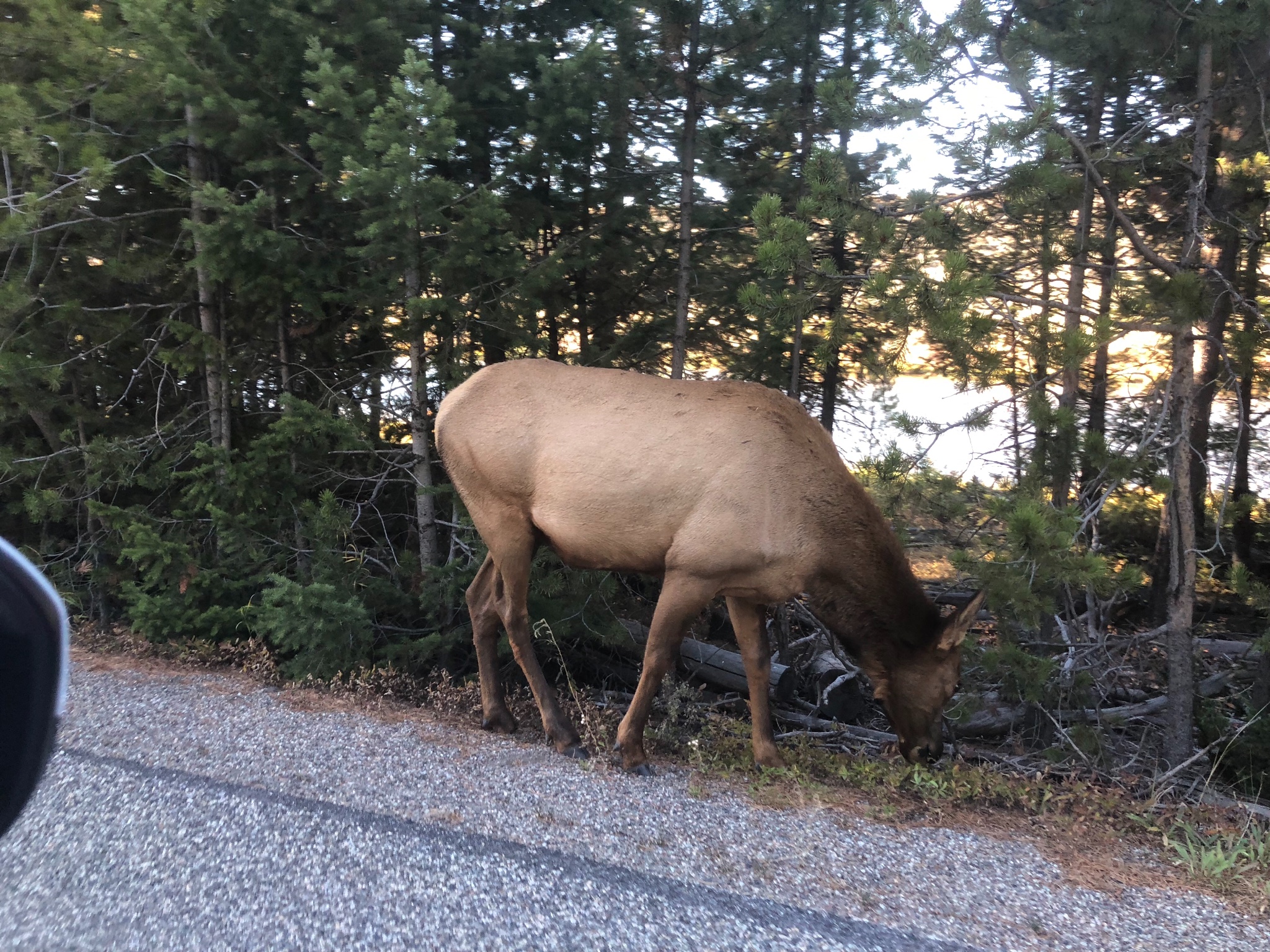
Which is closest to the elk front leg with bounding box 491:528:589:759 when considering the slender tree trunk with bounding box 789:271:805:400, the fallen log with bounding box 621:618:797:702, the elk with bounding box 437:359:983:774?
the elk with bounding box 437:359:983:774

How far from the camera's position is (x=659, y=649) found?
18.1 feet

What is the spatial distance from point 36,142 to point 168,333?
2.76m

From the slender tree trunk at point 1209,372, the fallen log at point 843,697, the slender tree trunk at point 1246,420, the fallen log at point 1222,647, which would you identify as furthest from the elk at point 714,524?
the fallen log at point 1222,647

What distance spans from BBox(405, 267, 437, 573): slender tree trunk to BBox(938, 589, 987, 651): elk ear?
4407 mm

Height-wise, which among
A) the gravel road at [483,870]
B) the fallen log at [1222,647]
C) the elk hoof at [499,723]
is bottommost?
the fallen log at [1222,647]

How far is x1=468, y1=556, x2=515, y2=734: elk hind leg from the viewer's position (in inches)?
250

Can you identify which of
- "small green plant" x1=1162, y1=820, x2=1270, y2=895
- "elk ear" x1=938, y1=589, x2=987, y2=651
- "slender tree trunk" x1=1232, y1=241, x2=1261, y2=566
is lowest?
"small green plant" x1=1162, y1=820, x2=1270, y2=895

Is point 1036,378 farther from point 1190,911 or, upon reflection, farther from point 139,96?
point 139,96

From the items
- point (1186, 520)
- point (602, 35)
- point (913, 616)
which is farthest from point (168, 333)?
point (1186, 520)

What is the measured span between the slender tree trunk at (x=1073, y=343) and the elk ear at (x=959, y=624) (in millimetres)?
1224

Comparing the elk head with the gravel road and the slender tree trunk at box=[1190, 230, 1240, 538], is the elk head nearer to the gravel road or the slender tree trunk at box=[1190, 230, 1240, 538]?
the gravel road

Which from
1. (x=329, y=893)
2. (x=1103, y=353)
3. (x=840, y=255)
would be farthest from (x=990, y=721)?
(x=329, y=893)

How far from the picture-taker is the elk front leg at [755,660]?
5.77m

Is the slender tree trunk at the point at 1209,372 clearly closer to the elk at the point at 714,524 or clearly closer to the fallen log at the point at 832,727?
the elk at the point at 714,524
